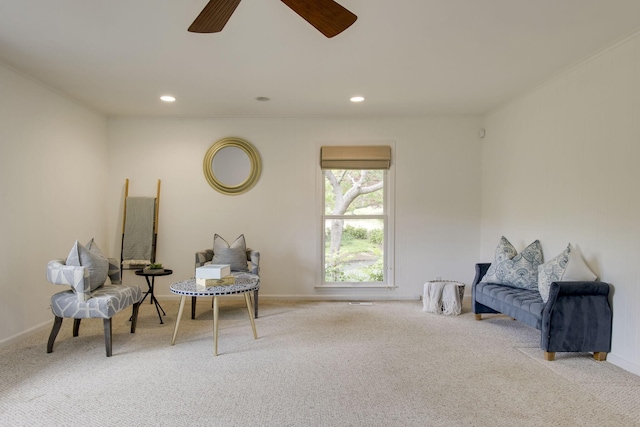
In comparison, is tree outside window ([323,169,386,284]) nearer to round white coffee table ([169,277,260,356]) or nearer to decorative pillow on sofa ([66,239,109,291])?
round white coffee table ([169,277,260,356])

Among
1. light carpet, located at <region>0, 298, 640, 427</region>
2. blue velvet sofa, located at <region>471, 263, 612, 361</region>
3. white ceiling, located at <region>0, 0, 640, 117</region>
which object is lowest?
light carpet, located at <region>0, 298, 640, 427</region>

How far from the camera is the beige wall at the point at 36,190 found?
3715mm

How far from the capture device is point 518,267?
4203mm

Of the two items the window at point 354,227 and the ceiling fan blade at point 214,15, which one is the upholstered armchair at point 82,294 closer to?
the ceiling fan blade at point 214,15

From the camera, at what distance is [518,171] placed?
4730 millimetres

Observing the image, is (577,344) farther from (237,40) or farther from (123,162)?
(123,162)

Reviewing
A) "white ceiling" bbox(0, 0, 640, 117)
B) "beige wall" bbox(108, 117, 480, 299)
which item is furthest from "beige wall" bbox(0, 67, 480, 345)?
"white ceiling" bbox(0, 0, 640, 117)

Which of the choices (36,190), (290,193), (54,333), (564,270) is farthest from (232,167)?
(564,270)

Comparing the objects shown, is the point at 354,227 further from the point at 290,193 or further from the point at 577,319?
the point at 577,319

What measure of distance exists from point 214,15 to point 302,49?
141 cm

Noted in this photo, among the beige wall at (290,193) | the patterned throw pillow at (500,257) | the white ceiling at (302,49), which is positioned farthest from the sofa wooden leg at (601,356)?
the white ceiling at (302,49)

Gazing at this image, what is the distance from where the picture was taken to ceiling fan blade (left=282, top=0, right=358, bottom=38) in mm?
1929

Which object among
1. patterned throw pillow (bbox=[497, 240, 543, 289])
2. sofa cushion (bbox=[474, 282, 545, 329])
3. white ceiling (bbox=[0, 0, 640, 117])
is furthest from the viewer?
patterned throw pillow (bbox=[497, 240, 543, 289])

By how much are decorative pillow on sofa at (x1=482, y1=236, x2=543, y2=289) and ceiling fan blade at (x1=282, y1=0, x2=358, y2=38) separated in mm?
3160
